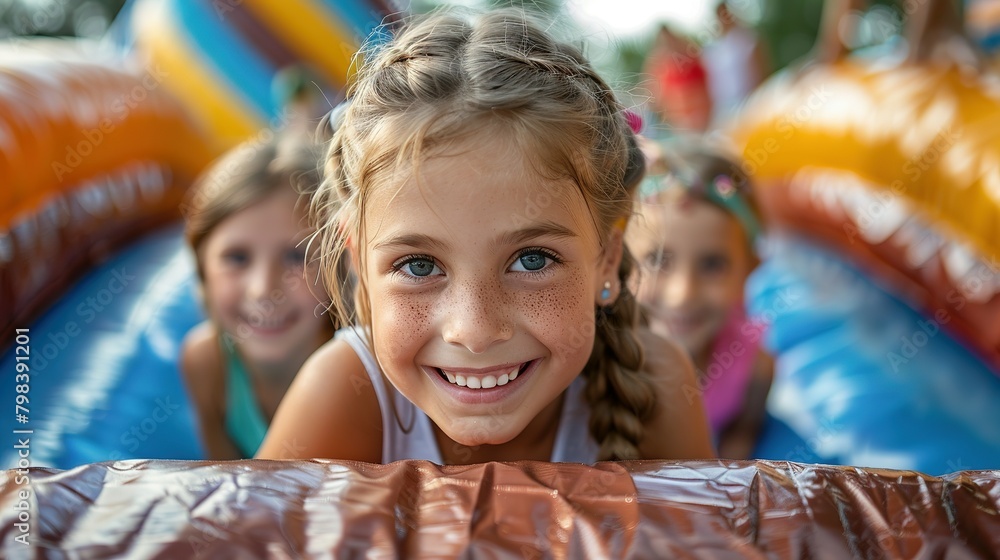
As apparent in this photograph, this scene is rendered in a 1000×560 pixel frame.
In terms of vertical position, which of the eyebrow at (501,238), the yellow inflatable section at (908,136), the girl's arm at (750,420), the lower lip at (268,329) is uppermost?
the yellow inflatable section at (908,136)

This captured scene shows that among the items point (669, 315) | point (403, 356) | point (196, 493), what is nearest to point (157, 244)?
point (669, 315)

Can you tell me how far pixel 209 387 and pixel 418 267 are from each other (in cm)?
103

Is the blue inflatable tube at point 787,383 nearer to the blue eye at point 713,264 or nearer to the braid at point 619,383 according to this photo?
the blue eye at point 713,264

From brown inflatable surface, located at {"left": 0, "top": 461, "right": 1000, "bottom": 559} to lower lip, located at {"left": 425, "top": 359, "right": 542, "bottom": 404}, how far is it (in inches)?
7.9

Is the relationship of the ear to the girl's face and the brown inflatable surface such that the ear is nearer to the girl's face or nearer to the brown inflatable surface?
the girl's face

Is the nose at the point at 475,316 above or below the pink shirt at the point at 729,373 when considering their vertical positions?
above

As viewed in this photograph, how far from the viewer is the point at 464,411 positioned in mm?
1017

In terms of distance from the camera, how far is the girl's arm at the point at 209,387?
177 centimetres

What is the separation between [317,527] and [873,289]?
1.87 m

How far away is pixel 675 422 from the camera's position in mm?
1253

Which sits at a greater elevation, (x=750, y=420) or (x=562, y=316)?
(x=562, y=316)

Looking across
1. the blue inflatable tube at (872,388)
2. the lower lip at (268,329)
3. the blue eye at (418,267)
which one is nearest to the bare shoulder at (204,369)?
the lower lip at (268,329)

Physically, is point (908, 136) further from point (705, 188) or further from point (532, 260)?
point (532, 260)

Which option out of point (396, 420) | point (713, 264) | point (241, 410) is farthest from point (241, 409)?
point (713, 264)
